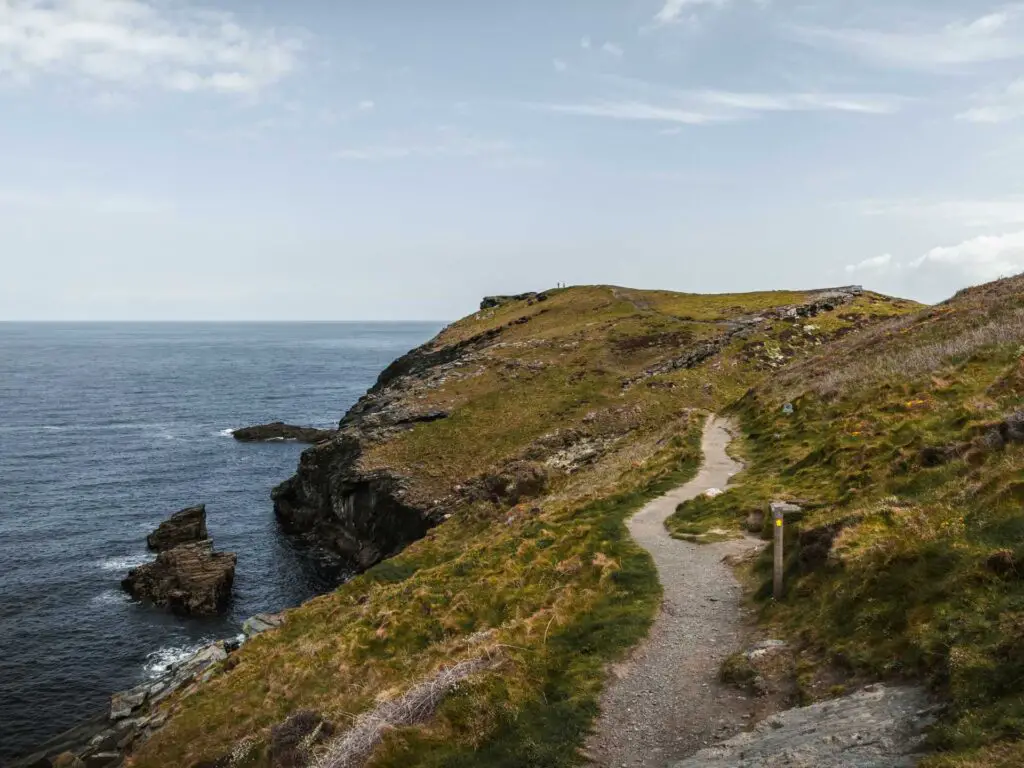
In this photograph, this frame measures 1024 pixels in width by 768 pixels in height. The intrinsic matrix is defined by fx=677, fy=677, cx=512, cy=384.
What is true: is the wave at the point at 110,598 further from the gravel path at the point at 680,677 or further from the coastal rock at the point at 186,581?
the gravel path at the point at 680,677

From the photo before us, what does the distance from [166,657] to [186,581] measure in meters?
8.13

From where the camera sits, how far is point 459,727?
50.1 ft

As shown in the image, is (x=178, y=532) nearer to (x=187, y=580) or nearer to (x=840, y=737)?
(x=187, y=580)

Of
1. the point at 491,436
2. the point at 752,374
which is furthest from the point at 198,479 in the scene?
the point at 752,374

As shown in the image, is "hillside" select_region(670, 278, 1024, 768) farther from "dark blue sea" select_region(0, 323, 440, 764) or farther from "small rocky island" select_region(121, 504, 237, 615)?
"small rocky island" select_region(121, 504, 237, 615)

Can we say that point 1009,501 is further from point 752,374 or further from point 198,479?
point 198,479

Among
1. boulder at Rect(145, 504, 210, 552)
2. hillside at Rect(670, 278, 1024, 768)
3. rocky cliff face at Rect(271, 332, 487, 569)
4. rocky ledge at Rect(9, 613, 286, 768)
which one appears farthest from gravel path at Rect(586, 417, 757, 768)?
boulder at Rect(145, 504, 210, 552)

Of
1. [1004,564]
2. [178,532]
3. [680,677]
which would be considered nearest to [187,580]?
[178,532]

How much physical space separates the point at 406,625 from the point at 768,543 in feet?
43.9

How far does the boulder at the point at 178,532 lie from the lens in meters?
58.1

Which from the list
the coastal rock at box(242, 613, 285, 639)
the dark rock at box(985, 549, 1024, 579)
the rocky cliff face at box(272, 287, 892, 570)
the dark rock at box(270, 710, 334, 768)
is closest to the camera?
the dark rock at box(985, 549, 1024, 579)

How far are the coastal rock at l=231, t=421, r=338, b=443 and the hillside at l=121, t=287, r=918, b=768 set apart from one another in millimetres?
19305

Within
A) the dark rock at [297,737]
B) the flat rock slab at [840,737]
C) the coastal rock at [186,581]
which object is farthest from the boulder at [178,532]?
the flat rock slab at [840,737]

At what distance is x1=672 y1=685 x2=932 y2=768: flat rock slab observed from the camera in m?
10.1
